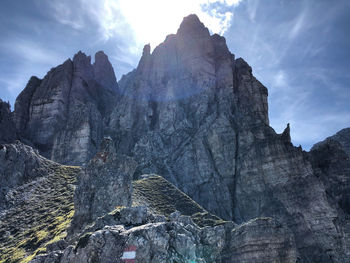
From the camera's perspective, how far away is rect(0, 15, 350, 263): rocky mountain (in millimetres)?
47906

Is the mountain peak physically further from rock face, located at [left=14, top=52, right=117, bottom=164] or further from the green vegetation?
the green vegetation

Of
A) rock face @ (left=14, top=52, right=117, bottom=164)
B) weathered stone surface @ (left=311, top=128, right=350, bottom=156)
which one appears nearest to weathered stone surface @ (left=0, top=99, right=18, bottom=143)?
rock face @ (left=14, top=52, right=117, bottom=164)

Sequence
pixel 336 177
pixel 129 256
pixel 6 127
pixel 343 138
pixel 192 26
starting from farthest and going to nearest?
pixel 343 138 → pixel 192 26 → pixel 6 127 → pixel 336 177 → pixel 129 256

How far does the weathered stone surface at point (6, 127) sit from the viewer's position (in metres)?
89.9

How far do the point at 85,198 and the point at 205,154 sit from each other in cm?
5378

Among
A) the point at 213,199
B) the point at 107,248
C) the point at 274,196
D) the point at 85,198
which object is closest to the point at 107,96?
the point at 213,199

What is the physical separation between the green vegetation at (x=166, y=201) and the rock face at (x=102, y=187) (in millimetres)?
8726

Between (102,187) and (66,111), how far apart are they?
284 ft

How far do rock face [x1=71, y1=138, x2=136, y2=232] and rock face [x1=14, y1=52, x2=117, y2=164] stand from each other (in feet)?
180

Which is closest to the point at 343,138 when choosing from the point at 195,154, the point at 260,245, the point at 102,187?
the point at 195,154

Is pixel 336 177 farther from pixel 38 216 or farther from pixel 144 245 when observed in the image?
pixel 144 245

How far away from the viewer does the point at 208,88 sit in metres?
114

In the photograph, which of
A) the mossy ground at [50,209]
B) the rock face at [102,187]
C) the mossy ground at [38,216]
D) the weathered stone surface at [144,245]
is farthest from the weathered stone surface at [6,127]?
the weathered stone surface at [144,245]

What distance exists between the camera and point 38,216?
57062mm
